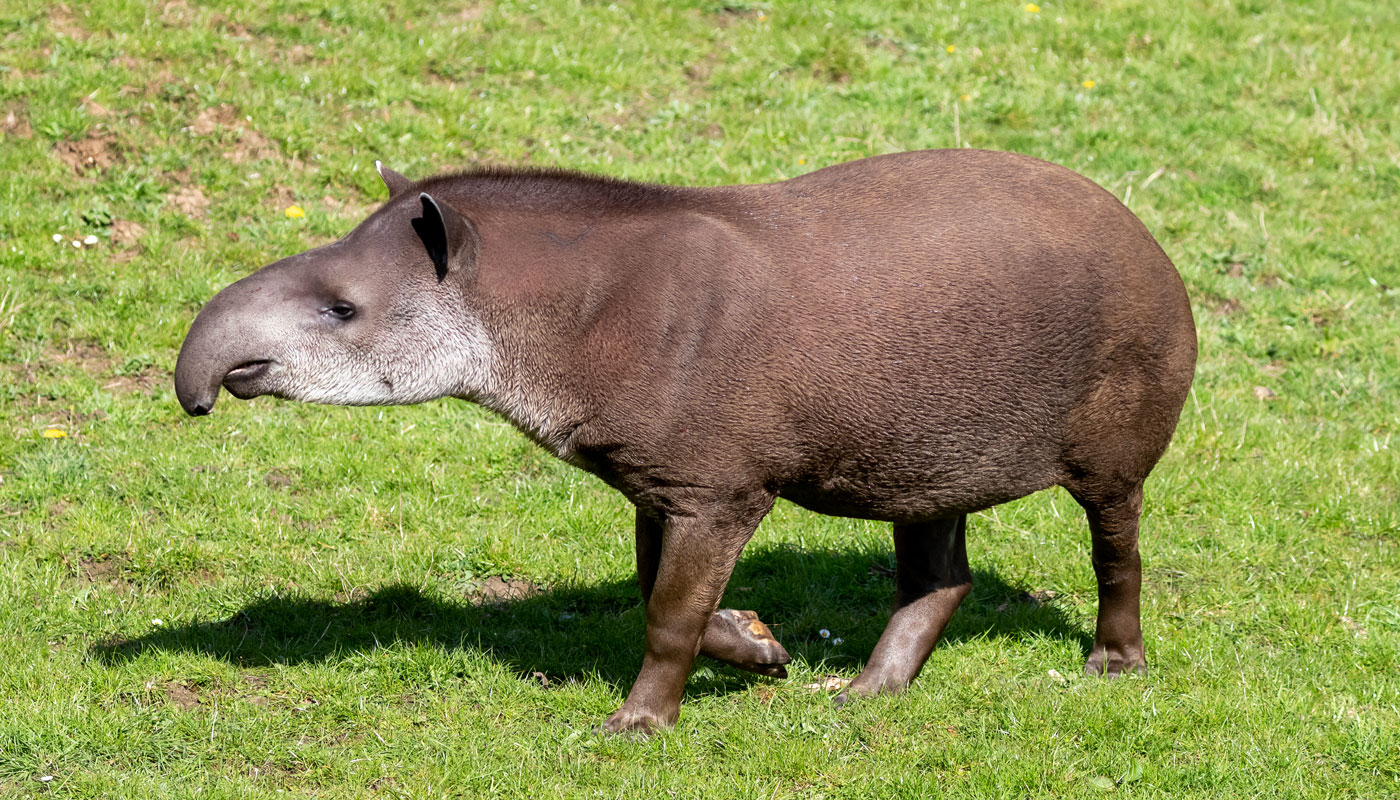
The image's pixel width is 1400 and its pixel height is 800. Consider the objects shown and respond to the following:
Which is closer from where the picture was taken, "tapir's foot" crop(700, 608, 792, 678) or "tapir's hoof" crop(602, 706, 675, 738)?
"tapir's hoof" crop(602, 706, 675, 738)

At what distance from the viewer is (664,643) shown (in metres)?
5.23

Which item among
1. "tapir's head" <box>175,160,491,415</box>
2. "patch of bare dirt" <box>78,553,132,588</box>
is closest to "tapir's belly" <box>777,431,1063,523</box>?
"tapir's head" <box>175,160,491,415</box>

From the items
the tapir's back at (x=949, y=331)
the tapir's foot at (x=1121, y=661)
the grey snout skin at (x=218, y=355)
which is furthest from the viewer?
the tapir's foot at (x=1121, y=661)

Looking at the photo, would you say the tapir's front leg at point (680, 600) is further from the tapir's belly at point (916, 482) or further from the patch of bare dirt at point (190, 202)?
the patch of bare dirt at point (190, 202)

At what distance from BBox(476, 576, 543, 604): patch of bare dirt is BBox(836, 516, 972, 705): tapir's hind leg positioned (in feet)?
5.28

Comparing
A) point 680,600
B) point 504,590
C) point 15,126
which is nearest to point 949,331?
point 680,600

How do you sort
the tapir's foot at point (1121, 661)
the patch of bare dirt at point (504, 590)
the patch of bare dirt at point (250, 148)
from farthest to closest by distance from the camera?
1. the patch of bare dirt at point (250, 148)
2. the patch of bare dirt at point (504, 590)
3. the tapir's foot at point (1121, 661)

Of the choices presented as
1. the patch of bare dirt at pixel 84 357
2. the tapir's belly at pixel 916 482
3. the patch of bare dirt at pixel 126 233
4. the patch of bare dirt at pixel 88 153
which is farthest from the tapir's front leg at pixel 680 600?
the patch of bare dirt at pixel 88 153

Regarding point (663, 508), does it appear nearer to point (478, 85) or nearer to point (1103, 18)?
point (478, 85)

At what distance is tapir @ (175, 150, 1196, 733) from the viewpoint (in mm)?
4949

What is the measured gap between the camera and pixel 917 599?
19.7ft

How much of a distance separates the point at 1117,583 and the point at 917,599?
84 cm

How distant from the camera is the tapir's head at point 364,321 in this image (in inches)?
192

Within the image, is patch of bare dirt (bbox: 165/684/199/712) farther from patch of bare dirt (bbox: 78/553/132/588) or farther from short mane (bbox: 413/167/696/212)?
short mane (bbox: 413/167/696/212)
